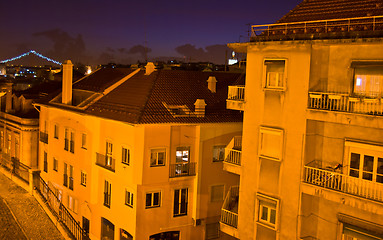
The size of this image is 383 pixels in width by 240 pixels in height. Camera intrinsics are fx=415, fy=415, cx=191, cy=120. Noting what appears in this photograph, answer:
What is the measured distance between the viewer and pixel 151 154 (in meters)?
25.7

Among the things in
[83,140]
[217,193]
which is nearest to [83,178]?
[83,140]

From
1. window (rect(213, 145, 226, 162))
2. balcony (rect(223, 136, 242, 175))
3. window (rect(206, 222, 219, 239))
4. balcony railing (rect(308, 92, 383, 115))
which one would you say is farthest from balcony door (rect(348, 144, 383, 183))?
window (rect(206, 222, 219, 239))

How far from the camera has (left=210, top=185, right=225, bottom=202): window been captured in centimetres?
2836

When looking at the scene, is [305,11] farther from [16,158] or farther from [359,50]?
[16,158]

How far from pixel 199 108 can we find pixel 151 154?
4.41 m

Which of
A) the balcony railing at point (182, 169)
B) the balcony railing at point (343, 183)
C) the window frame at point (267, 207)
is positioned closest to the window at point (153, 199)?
the balcony railing at point (182, 169)

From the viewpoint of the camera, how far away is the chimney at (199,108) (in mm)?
27031

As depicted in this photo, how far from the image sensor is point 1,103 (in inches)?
1900

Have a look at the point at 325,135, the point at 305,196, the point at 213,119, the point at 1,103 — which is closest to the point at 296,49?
the point at 325,135

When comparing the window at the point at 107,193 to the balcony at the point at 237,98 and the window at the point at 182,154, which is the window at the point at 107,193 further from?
the balcony at the point at 237,98

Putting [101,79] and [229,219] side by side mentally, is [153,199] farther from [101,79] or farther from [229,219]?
[101,79]

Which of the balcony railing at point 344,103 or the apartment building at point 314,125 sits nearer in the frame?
the balcony railing at point 344,103

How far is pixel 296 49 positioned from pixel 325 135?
3584 mm

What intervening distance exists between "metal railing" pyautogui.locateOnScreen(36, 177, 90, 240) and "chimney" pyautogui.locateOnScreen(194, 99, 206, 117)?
11.0 meters
